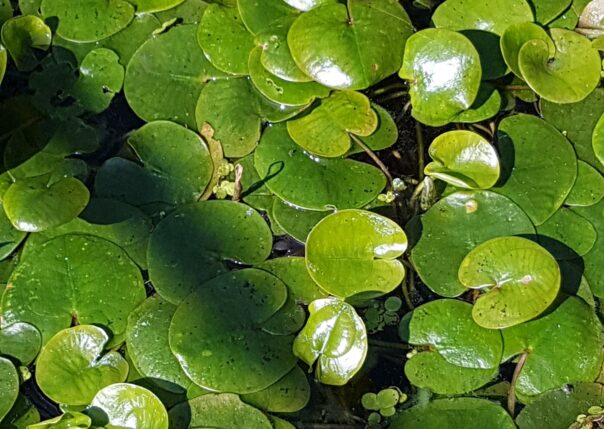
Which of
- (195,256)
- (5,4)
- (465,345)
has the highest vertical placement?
(5,4)

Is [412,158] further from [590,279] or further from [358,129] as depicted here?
[590,279]

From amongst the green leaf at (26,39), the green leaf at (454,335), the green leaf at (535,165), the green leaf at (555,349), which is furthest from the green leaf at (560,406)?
the green leaf at (26,39)

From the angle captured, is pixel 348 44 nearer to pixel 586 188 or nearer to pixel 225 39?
pixel 225 39

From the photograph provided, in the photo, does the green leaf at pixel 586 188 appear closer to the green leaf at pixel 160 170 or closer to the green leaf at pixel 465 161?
the green leaf at pixel 465 161

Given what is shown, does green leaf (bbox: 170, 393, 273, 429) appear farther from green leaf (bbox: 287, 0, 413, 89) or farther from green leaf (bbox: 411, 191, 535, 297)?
green leaf (bbox: 287, 0, 413, 89)

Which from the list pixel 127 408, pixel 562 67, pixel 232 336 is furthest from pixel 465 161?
pixel 127 408

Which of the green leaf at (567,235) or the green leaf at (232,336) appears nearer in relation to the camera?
the green leaf at (232,336)

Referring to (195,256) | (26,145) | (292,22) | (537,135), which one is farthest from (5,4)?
(537,135)
